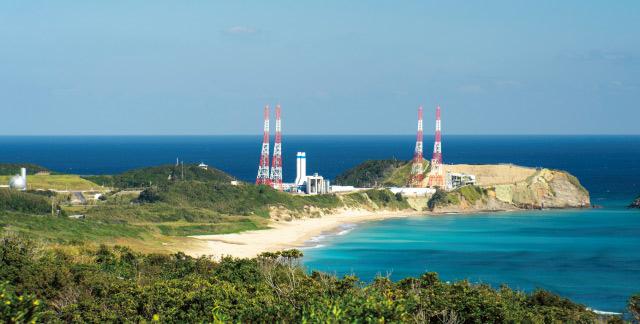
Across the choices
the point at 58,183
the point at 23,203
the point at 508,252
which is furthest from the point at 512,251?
the point at 58,183

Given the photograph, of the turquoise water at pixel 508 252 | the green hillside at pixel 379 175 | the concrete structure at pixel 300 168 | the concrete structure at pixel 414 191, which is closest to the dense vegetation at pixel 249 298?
the turquoise water at pixel 508 252

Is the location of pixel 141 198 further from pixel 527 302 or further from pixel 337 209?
pixel 527 302

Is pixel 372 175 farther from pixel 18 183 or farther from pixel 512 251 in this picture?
pixel 512 251

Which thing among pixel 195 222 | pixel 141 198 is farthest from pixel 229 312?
pixel 141 198

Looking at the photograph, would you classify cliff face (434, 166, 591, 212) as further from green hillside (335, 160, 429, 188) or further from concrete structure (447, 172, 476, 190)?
green hillside (335, 160, 429, 188)

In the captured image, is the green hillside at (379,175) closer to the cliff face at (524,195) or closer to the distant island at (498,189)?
the distant island at (498,189)

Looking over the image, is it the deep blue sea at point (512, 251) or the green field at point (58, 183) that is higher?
the green field at point (58, 183)

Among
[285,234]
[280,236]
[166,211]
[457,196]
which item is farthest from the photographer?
[457,196]
